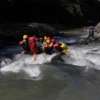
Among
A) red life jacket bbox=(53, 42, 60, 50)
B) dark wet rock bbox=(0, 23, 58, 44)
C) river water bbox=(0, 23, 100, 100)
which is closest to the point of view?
river water bbox=(0, 23, 100, 100)

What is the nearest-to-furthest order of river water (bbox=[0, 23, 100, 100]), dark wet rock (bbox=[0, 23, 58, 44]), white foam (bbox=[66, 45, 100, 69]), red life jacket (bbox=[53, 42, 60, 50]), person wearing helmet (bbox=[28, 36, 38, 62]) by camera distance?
river water (bbox=[0, 23, 100, 100]) → white foam (bbox=[66, 45, 100, 69]) → person wearing helmet (bbox=[28, 36, 38, 62]) → red life jacket (bbox=[53, 42, 60, 50]) → dark wet rock (bbox=[0, 23, 58, 44])

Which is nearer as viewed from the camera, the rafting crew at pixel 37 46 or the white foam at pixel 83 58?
the white foam at pixel 83 58

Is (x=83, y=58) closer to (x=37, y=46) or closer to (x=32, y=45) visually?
(x=37, y=46)

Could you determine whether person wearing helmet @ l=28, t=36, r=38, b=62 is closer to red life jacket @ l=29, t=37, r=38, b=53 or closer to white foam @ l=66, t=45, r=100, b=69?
red life jacket @ l=29, t=37, r=38, b=53

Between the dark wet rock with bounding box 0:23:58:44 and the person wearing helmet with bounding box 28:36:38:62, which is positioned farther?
the dark wet rock with bounding box 0:23:58:44

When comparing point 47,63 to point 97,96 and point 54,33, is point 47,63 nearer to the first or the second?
point 97,96

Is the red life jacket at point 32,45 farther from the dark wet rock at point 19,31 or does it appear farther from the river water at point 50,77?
the dark wet rock at point 19,31

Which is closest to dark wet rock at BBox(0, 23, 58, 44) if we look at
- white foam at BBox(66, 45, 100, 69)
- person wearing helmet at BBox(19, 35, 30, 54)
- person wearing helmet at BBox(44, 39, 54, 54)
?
white foam at BBox(66, 45, 100, 69)

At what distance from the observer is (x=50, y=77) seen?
1201 centimetres

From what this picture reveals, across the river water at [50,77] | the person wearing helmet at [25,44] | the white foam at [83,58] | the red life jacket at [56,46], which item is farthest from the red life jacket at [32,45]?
the white foam at [83,58]

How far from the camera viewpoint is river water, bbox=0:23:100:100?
10.2 m

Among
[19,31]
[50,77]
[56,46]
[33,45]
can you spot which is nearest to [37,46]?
[33,45]

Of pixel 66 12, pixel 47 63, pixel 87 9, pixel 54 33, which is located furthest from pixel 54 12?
pixel 47 63

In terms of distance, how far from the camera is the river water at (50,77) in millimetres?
10211
